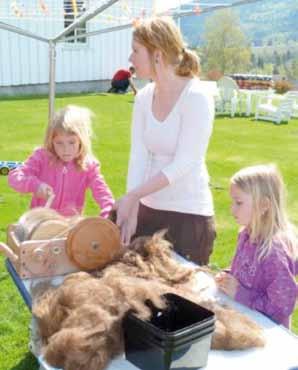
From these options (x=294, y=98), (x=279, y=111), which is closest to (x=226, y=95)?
(x=294, y=98)

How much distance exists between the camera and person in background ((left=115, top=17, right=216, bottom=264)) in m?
2.15

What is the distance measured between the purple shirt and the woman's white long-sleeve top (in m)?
0.44

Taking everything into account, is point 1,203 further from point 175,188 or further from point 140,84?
point 140,84

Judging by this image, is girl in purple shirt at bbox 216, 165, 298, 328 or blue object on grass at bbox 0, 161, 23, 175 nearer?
girl in purple shirt at bbox 216, 165, 298, 328

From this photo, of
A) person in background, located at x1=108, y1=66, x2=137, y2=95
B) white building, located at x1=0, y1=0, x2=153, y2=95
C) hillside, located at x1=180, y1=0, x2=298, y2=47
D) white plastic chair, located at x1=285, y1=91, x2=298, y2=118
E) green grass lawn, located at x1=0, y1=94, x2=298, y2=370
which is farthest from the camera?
hillside, located at x1=180, y1=0, x2=298, y2=47

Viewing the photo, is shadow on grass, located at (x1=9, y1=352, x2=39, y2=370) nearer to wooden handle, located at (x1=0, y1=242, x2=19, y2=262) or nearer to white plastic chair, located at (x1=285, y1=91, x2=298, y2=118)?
wooden handle, located at (x1=0, y1=242, x2=19, y2=262)

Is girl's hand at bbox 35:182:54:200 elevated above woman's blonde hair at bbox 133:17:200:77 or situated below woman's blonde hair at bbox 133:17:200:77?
below

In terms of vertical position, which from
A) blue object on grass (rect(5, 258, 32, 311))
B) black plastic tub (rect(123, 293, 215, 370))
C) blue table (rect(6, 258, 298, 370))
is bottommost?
blue object on grass (rect(5, 258, 32, 311))

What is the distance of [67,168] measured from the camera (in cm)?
287

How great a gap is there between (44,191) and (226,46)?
29.3 metres

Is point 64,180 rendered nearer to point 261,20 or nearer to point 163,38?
point 163,38

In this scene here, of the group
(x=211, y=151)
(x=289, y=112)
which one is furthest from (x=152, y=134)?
(x=289, y=112)

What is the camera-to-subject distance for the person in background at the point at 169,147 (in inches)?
84.5

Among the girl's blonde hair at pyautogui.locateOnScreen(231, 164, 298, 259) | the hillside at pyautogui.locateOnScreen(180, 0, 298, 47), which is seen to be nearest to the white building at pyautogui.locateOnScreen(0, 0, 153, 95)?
the hillside at pyautogui.locateOnScreen(180, 0, 298, 47)
